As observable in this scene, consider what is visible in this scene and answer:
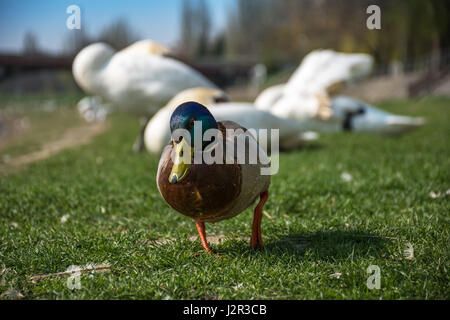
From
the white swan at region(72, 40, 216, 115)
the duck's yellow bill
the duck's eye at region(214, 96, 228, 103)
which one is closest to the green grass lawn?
the duck's yellow bill

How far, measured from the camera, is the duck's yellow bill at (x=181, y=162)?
6.75ft

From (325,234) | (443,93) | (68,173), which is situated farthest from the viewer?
(443,93)

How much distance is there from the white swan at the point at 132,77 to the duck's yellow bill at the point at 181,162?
372cm

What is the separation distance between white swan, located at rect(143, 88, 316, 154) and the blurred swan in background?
4.40 ft

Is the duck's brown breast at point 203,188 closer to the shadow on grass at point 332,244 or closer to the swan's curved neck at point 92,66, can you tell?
the shadow on grass at point 332,244

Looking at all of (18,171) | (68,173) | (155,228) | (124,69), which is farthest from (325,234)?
(18,171)

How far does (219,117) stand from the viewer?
467 centimetres

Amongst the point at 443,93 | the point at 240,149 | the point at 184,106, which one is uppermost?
the point at 184,106

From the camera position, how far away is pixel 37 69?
24.5 m

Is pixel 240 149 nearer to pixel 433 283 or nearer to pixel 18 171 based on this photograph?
pixel 433 283

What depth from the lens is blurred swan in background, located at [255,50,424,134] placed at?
6684mm

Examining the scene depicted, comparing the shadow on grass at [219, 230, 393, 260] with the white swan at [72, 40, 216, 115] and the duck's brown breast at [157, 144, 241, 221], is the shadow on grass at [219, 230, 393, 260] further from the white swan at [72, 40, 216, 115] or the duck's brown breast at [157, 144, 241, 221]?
the white swan at [72, 40, 216, 115]

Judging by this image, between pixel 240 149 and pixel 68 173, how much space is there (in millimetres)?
3337

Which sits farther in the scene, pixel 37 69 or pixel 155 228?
pixel 37 69
